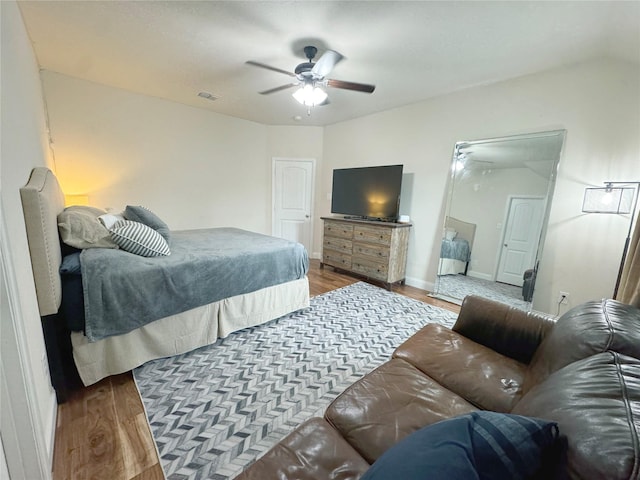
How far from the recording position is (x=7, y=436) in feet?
3.18

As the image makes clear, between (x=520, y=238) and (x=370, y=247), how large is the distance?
175cm

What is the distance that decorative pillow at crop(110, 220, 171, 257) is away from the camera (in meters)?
1.96

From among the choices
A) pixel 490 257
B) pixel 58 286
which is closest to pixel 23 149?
pixel 58 286

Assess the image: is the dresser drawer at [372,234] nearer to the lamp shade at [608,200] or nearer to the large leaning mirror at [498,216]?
the large leaning mirror at [498,216]

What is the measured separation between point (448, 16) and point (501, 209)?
2.10m

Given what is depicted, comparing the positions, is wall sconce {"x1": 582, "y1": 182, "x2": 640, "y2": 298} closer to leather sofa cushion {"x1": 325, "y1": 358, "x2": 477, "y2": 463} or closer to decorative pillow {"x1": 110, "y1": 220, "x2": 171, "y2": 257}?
leather sofa cushion {"x1": 325, "y1": 358, "x2": 477, "y2": 463}

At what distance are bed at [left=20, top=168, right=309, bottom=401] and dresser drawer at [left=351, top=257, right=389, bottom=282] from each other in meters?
1.38

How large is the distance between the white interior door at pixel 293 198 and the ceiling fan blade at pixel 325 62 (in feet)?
9.32

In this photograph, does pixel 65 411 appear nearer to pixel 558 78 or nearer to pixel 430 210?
pixel 430 210

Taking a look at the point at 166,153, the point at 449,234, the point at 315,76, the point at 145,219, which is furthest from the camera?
the point at 166,153

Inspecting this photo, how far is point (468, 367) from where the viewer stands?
1312 mm

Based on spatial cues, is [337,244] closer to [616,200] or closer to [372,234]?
[372,234]

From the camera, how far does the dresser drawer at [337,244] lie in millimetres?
4098

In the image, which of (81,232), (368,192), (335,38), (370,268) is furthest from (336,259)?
(81,232)
